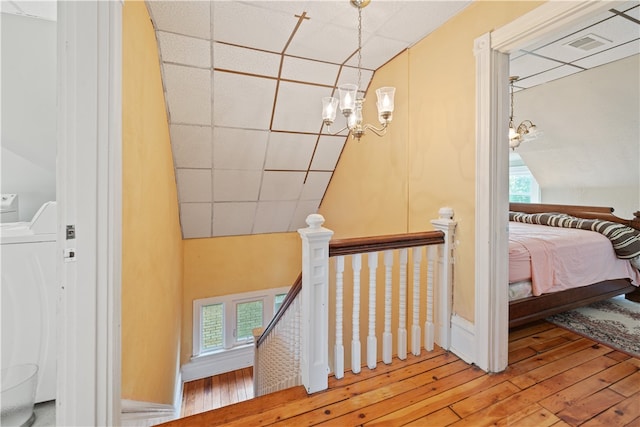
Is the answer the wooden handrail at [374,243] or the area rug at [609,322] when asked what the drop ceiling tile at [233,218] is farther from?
the area rug at [609,322]

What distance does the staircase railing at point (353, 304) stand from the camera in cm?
163

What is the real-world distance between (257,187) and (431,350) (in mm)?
2506

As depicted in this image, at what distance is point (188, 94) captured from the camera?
8.04 ft

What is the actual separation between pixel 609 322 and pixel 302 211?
345 centimetres

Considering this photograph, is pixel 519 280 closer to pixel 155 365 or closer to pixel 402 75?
pixel 402 75

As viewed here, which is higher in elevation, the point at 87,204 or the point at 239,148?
the point at 239,148

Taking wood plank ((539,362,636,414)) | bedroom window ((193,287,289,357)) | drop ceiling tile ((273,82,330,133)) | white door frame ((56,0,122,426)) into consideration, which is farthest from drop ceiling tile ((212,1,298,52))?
bedroom window ((193,287,289,357))

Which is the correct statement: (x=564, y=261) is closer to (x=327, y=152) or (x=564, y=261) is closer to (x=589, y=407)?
(x=589, y=407)

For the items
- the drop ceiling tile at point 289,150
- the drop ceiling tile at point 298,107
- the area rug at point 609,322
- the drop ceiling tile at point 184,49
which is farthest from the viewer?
the drop ceiling tile at point 289,150

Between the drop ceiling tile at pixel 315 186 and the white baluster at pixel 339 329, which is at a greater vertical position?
the drop ceiling tile at pixel 315 186

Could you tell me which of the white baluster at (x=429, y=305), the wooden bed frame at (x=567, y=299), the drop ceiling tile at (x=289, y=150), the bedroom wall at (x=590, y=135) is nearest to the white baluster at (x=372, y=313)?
the white baluster at (x=429, y=305)

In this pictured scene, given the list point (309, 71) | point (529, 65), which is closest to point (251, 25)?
point (309, 71)

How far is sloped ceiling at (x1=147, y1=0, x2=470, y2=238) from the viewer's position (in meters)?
1.93

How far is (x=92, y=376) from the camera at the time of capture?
41.8 inches
